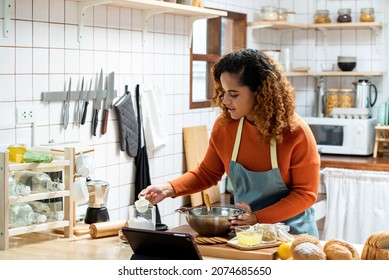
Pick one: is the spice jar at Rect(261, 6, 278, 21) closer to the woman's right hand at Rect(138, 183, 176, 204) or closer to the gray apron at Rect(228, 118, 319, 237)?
the gray apron at Rect(228, 118, 319, 237)

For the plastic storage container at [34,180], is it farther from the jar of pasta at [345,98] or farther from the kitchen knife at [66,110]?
the jar of pasta at [345,98]

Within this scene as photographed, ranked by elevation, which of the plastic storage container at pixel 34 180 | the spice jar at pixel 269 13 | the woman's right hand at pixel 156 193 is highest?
the spice jar at pixel 269 13

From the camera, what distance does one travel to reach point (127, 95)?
4.15 meters

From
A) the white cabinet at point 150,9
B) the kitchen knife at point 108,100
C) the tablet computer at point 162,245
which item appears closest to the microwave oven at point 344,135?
the white cabinet at point 150,9

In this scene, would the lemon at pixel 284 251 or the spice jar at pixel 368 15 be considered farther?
the spice jar at pixel 368 15

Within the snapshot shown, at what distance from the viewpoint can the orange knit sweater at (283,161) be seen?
9.84ft

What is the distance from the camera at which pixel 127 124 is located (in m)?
4.16

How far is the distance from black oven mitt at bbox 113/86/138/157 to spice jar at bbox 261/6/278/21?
1742 millimetres

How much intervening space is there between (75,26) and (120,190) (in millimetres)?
1001

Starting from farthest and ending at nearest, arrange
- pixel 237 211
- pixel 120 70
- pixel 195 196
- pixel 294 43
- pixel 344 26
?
1. pixel 294 43
2. pixel 344 26
3. pixel 195 196
4. pixel 120 70
5. pixel 237 211

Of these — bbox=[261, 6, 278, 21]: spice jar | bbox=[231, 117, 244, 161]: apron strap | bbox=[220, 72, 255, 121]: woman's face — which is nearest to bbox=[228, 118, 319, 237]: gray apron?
bbox=[231, 117, 244, 161]: apron strap

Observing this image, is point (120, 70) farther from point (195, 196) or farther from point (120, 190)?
point (195, 196)

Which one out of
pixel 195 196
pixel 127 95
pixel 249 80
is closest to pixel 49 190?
pixel 249 80
